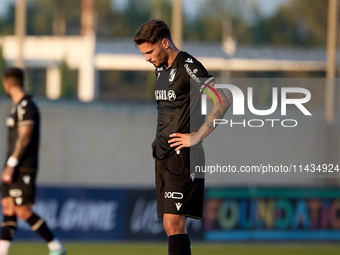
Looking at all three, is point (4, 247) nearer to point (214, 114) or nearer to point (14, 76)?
point (14, 76)

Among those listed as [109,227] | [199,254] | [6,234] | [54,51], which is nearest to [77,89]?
[54,51]

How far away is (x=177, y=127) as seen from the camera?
4.62 meters

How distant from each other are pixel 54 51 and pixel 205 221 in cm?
1615

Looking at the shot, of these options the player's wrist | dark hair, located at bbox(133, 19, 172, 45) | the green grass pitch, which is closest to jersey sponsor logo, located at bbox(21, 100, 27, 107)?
the player's wrist

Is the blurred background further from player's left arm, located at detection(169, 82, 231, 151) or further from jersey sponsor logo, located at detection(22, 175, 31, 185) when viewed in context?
player's left arm, located at detection(169, 82, 231, 151)

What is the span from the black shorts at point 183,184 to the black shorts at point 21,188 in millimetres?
2352

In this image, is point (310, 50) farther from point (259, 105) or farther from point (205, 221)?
point (205, 221)

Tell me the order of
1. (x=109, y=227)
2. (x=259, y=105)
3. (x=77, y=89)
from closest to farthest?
1. (x=109, y=227)
2. (x=259, y=105)
3. (x=77, y=89)

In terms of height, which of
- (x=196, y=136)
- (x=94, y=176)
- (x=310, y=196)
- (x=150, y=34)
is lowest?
(x=94, y=176)

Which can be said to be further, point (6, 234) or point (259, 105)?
point (259, 105)

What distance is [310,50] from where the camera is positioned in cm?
2727

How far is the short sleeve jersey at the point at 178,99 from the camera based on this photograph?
4.56m

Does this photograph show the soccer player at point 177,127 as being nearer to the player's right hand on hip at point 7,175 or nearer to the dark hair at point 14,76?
the player's right hand on hip at point 7,175

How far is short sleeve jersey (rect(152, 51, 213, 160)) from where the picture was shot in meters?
4.56
